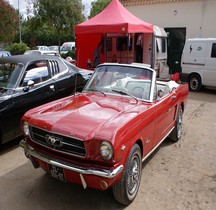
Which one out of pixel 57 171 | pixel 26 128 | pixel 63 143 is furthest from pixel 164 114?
pixel 26 128

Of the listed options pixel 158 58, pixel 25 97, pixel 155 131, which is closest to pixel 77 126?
pixel 155 131

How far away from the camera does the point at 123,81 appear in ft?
13.9

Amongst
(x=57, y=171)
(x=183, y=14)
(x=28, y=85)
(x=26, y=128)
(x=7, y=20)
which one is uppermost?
(x=183, y=14)

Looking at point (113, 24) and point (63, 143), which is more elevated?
point (113, 24)

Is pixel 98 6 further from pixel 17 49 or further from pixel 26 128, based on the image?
pixel 26 128

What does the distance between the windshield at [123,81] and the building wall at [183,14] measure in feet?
35.5

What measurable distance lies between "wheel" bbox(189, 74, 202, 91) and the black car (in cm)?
597

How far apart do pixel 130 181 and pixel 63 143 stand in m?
0.94

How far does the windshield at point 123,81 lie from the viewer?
4113 mm

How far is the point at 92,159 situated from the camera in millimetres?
2924

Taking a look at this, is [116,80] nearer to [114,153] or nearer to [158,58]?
[114,153]

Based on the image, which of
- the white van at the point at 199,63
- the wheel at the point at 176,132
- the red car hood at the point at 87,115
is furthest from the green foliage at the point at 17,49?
the red car hood at the point at 87,115

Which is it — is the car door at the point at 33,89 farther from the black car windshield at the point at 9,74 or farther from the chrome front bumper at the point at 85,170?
the chrome front bumper at the point at 85,170

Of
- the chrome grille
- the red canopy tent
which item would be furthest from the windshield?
the red canopy tent
